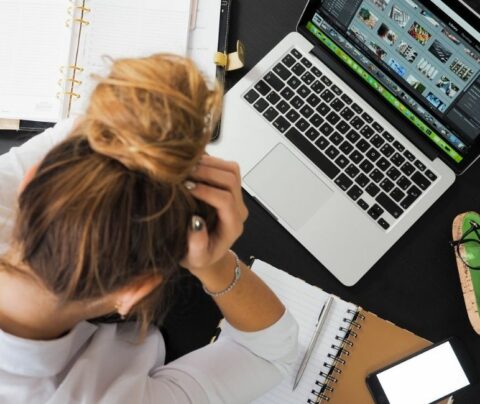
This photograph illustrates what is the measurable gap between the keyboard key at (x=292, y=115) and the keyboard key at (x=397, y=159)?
17cm

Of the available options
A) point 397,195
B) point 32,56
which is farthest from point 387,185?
point 32,56

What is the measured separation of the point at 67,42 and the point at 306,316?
58 cm

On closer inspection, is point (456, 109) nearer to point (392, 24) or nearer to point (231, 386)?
point (392, 24)

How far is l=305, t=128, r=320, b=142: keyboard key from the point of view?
31.4 inches

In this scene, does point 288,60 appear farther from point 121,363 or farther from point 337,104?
point 121,363

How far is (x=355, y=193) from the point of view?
778 mm

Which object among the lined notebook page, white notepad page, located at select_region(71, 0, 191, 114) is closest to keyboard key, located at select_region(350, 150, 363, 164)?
the lined notebook page

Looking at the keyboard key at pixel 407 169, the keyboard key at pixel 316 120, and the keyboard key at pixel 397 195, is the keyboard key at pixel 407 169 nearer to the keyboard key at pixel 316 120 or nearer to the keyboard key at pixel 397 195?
the keyboard key at pixel 397 195

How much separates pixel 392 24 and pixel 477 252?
0.38 m

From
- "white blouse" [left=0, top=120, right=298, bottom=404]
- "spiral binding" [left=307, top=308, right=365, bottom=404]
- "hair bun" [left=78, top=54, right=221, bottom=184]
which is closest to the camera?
"hair bun" [left=78, top=54, right=221, bottom=184]

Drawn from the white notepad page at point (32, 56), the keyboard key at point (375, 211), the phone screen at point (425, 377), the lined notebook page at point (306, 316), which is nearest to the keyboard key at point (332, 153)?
the keyboard key at point (375, 211)

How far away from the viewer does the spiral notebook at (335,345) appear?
72 centimetres

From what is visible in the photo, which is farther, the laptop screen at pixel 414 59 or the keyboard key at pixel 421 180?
the keyboard key at pixel 421 180

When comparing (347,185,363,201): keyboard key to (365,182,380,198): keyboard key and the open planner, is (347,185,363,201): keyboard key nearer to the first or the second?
(365,182,380,198): keyboard key
